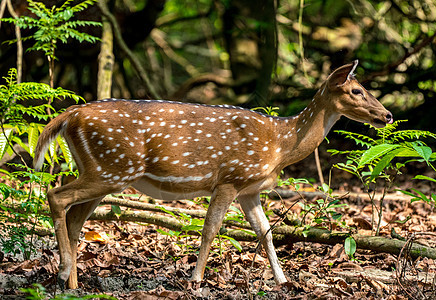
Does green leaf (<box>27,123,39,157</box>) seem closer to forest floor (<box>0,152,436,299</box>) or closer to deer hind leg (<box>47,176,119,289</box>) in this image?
deer hind leg (<box>47,176,119,289</box>)

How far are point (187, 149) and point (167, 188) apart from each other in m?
0.38

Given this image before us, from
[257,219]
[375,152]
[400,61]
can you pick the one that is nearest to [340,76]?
[375,152]

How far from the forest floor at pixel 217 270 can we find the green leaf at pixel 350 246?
0.12 meters

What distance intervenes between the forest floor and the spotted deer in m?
0.27

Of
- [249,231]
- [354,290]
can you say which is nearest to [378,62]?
[249,231]

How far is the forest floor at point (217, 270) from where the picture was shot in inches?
146

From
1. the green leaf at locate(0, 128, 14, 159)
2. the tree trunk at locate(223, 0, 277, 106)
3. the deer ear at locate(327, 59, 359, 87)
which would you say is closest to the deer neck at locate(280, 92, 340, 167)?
the deer ear at locate(327, 59, 359, 87)

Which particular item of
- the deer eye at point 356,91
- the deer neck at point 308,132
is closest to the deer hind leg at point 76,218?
the deer neck at point 308,132

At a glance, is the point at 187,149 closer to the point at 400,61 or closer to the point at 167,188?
the point at 167,188

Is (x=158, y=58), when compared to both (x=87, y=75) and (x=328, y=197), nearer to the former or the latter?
(x=87, y=75)

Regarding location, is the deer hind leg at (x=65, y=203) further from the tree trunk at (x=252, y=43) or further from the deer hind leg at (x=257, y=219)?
the tree trunk at (x=252, y=43)

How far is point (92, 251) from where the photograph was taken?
4930mm

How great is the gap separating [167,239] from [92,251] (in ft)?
2.94

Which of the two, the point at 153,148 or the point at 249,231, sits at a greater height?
the point at 153,148
